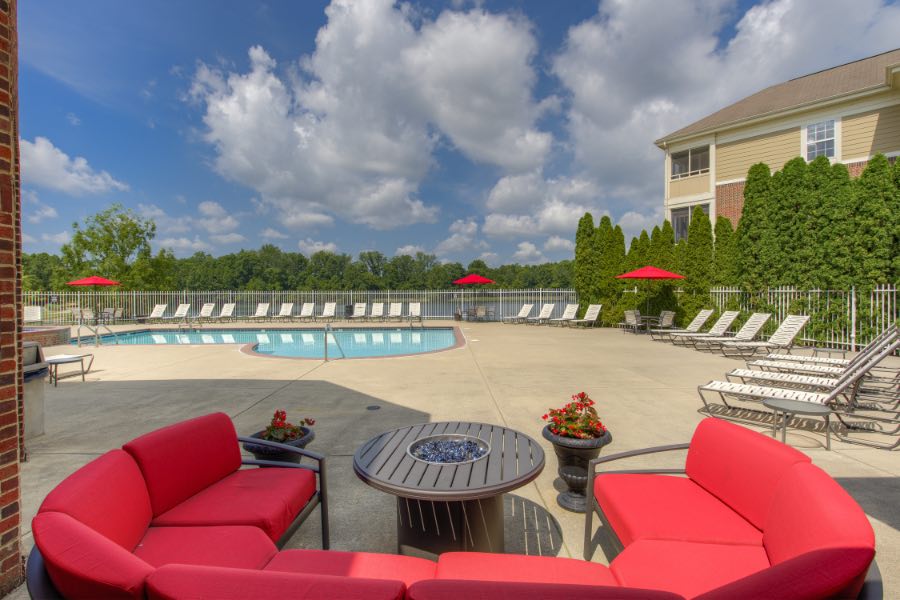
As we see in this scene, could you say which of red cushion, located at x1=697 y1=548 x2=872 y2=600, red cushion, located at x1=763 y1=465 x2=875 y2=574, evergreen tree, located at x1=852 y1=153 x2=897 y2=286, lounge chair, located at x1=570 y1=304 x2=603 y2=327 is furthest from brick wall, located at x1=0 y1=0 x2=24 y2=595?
lounge chair, located at x1=570 y1=304 x2=603 y2=327

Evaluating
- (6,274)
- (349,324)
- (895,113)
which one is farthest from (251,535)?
(895,113)

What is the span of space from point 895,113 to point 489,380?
54.8 feet

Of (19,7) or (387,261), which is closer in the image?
(19,7)

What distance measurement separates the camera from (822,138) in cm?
1508

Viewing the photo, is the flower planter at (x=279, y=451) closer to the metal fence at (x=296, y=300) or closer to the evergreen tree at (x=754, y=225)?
the evergreen tree at (x=754, y=225)

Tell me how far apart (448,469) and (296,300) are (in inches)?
898

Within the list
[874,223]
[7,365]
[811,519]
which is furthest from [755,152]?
[7,365]

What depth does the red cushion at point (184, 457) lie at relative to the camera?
2.13 m

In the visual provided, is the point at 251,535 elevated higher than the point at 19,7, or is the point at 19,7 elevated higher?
the point at 19,7

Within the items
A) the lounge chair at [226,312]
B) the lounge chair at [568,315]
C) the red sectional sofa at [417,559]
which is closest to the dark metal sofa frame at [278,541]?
the red sectional sofa at [417,559]

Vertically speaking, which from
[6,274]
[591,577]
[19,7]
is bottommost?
[591,577]

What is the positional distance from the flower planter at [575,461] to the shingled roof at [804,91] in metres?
17.9

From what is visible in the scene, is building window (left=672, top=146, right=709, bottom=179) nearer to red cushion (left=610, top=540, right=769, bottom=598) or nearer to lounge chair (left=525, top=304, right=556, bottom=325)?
lounge chair (left=525, top=304, right=556, bottom=325)

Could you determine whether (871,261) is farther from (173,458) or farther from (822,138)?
(173,458)
